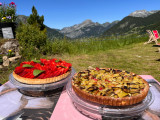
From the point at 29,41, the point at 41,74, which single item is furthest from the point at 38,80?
the point at 29,41

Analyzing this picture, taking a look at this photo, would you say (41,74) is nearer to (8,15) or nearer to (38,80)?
(38,80)

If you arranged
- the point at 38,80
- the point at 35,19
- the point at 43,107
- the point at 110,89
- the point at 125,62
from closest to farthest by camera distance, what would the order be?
1. the point at 110,89
2. the point at 43,107
3. the point at 38,80
4. the point at 125,62
5. the point at 35,19

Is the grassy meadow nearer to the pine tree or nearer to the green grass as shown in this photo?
the green grass

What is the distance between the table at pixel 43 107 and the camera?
0.97 m

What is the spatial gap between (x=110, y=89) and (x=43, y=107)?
60 cm

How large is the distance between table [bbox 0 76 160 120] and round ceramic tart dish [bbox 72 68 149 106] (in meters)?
0.14

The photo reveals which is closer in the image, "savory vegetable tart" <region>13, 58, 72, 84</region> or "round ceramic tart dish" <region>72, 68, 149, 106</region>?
"round ceramic tart dish" <region>72, 68, 149, 106</region>

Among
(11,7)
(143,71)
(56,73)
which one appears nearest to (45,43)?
(11,7)

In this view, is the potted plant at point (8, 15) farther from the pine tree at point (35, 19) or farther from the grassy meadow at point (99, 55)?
the pine tree at point (35, 19)

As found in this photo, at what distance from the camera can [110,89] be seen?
3.24 feet

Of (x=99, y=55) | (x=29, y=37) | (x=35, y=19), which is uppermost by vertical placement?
(x=35, y=19)

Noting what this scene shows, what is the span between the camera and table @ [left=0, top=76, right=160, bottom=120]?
0.97 m

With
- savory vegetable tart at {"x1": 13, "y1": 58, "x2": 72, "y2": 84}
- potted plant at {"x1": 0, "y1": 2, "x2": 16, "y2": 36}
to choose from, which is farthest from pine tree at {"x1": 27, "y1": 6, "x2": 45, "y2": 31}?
savory vegetable tart at {"x1": 13, "y1": 58, "x2": 72, "y2": 84}

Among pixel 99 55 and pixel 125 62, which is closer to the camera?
pixel 125 62
